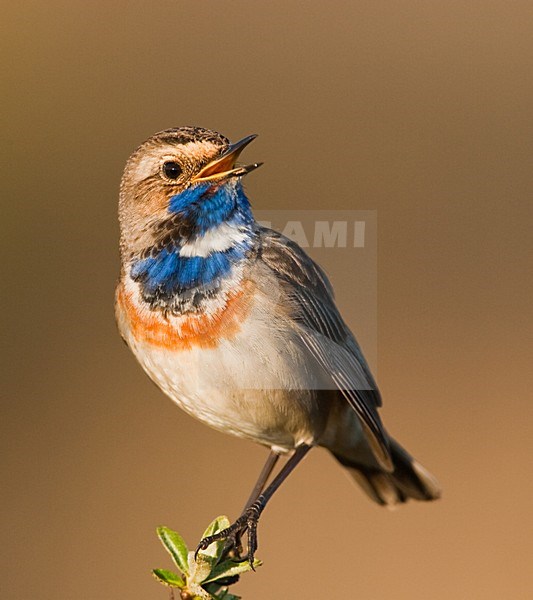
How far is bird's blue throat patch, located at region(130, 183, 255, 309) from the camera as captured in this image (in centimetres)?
351

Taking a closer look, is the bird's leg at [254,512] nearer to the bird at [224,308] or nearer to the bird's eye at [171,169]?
the bird at [224,308]

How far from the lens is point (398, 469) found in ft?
15.1

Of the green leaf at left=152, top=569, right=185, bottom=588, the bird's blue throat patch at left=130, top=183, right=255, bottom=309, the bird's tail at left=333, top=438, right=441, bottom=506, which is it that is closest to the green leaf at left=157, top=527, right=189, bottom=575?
the green leaf at left=152, top=569, right=185, bottom=588

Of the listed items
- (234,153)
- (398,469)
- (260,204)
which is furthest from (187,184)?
(260,204)

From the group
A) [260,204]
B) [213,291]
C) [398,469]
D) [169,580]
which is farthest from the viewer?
[260,204]

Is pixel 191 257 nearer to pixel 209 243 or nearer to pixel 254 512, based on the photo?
pixel 209 243

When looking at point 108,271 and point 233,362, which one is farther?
point 108,271

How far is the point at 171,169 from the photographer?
11.7ft

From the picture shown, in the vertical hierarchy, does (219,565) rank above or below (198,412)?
below

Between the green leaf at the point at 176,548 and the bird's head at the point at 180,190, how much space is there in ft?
3.54

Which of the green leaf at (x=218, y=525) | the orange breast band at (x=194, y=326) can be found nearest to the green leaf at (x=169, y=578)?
the green leaf at (x=218, y=525)

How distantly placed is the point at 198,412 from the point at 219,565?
93 centimetres

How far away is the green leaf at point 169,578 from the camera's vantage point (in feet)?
9.00

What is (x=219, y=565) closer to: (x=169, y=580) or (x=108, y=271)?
(x=169, y=580)
